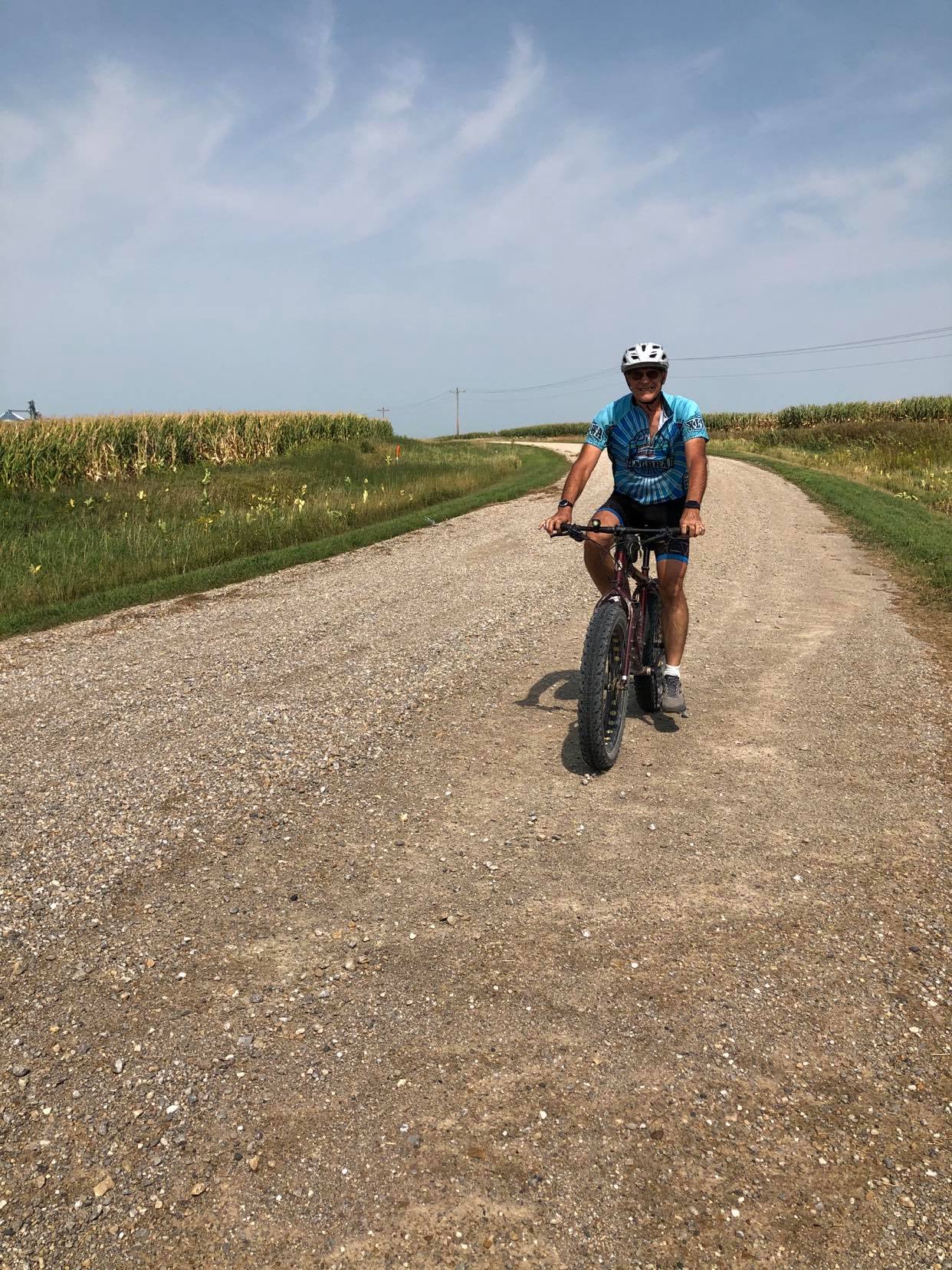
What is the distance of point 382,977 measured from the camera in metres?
3.23

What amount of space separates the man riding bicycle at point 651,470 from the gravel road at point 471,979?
3.81 ft

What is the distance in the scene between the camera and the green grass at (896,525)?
1094cm

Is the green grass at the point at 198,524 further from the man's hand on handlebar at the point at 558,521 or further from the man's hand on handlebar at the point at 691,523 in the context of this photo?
the man's hand on handlebar at the point at 691,523

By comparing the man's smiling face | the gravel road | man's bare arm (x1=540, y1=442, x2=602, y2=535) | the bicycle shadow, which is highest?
the man's smiling face

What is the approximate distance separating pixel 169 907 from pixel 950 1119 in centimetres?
312

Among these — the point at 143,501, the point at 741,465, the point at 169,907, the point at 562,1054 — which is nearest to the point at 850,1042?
the point at 562,1054

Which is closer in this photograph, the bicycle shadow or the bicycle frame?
the bicycle frame

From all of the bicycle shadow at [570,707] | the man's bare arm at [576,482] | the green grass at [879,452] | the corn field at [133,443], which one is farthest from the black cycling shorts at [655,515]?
the corn field at [133,443]

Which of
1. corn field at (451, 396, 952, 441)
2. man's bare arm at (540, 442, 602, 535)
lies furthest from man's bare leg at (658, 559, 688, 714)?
corn field at (451, 396, 952, 441)

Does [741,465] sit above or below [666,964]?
above

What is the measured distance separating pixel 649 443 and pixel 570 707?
79.7 inches

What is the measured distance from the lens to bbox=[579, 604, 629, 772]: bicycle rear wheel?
480 centimetres

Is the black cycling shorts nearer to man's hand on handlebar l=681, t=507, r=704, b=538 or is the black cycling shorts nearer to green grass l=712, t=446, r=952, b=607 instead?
man's hand on handlebar l=681, t=507, r=704, b=538

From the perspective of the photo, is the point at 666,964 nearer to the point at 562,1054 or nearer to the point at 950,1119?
the point at 562,1054
